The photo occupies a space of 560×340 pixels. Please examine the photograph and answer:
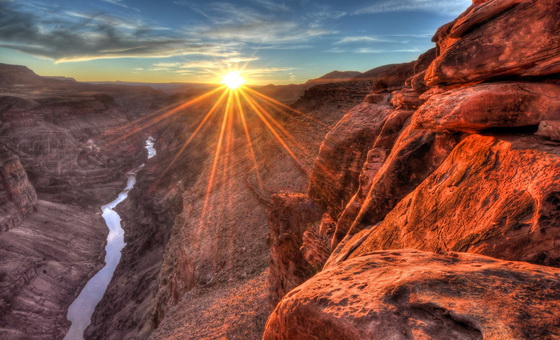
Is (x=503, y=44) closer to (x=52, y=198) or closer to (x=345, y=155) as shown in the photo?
(x=345, y=155)

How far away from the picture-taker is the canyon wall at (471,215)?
12.0 feet

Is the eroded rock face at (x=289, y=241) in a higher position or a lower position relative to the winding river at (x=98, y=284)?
higher

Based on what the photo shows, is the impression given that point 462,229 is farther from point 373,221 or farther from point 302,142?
point 302,142

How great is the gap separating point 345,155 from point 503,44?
7997 millimetres

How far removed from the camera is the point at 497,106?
557 cm

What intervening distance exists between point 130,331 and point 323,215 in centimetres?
2602

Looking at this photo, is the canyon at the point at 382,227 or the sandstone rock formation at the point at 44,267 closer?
the canyon at the point at 382,227

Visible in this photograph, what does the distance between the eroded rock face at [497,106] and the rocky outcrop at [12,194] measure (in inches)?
2019

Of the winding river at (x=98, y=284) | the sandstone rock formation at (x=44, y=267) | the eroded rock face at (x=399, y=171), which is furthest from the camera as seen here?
the winding river at (x=98, y=284)

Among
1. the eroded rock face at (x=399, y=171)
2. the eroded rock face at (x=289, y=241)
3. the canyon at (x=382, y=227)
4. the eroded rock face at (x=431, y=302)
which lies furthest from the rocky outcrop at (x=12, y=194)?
the eroded rock face at (x=431, y=302)

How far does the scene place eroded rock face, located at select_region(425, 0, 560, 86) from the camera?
16.9ft

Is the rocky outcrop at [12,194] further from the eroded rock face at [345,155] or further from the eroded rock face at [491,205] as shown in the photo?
the eroded rock face at [491,205]

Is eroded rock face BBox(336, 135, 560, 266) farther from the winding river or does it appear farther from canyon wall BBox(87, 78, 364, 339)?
the winding river

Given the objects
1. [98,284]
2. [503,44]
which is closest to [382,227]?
[503,44]
